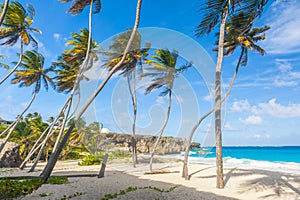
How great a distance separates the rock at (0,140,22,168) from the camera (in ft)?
48.5

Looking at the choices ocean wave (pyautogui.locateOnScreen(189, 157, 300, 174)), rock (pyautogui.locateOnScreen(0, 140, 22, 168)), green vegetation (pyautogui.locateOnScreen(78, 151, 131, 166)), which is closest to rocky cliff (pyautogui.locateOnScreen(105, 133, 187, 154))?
green vegetation (pyautogui.locateOnScreen(78, 151, 131, 166))

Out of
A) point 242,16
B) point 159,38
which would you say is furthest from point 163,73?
point 242,16

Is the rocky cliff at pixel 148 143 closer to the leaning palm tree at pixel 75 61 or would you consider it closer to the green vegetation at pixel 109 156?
the green vegetation at pixel 109 156

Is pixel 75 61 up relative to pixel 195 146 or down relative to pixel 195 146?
up

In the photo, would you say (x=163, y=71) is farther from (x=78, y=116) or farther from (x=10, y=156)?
(x=10, y=156)

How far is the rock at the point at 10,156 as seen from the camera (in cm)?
1477

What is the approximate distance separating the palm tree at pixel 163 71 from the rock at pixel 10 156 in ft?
33.8

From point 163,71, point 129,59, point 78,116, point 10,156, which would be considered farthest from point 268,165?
point 10,156

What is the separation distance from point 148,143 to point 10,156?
9843 mm

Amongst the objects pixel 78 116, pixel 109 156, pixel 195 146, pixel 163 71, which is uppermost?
pixel 163 71

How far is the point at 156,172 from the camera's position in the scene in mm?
11375

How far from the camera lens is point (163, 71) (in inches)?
492

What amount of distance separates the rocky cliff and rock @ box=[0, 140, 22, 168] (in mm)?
7529

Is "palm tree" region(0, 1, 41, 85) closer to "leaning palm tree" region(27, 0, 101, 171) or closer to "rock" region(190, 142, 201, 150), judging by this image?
"leaning palm tree" region(27, 0, 101, 171)
